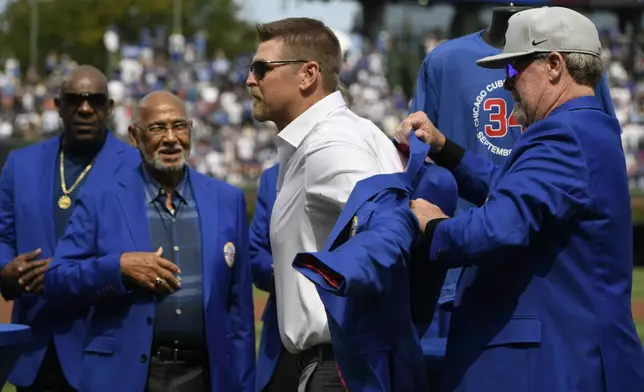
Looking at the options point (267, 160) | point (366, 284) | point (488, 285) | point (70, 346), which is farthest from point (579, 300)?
point (267, 160)

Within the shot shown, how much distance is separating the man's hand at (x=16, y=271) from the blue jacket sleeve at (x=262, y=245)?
4.27ft

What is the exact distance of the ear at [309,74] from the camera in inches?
162

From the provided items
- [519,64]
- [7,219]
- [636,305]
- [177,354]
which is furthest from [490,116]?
[636,305]

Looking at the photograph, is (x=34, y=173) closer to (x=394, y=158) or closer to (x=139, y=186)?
(x=139, y=186)

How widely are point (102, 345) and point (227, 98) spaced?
1220 inches

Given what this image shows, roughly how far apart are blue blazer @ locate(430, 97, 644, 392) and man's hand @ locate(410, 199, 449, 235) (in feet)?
0.28

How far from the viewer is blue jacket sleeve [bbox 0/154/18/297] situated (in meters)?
6.07

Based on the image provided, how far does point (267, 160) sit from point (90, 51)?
3548 centimetres

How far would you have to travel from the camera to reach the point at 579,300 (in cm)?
361

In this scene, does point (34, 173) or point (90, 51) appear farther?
point (90, 51)

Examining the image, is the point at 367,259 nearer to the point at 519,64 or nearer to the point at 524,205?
the point at 524,205

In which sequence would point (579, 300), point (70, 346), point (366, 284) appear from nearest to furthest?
point (366, 284), point (579, 300), point (70, 346)

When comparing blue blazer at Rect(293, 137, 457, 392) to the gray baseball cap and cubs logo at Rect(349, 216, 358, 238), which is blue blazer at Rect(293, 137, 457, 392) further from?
the gray baseball cap

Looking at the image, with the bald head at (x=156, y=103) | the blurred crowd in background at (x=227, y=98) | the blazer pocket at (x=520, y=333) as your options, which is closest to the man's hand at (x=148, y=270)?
the bald head at (x=156, y=103)
